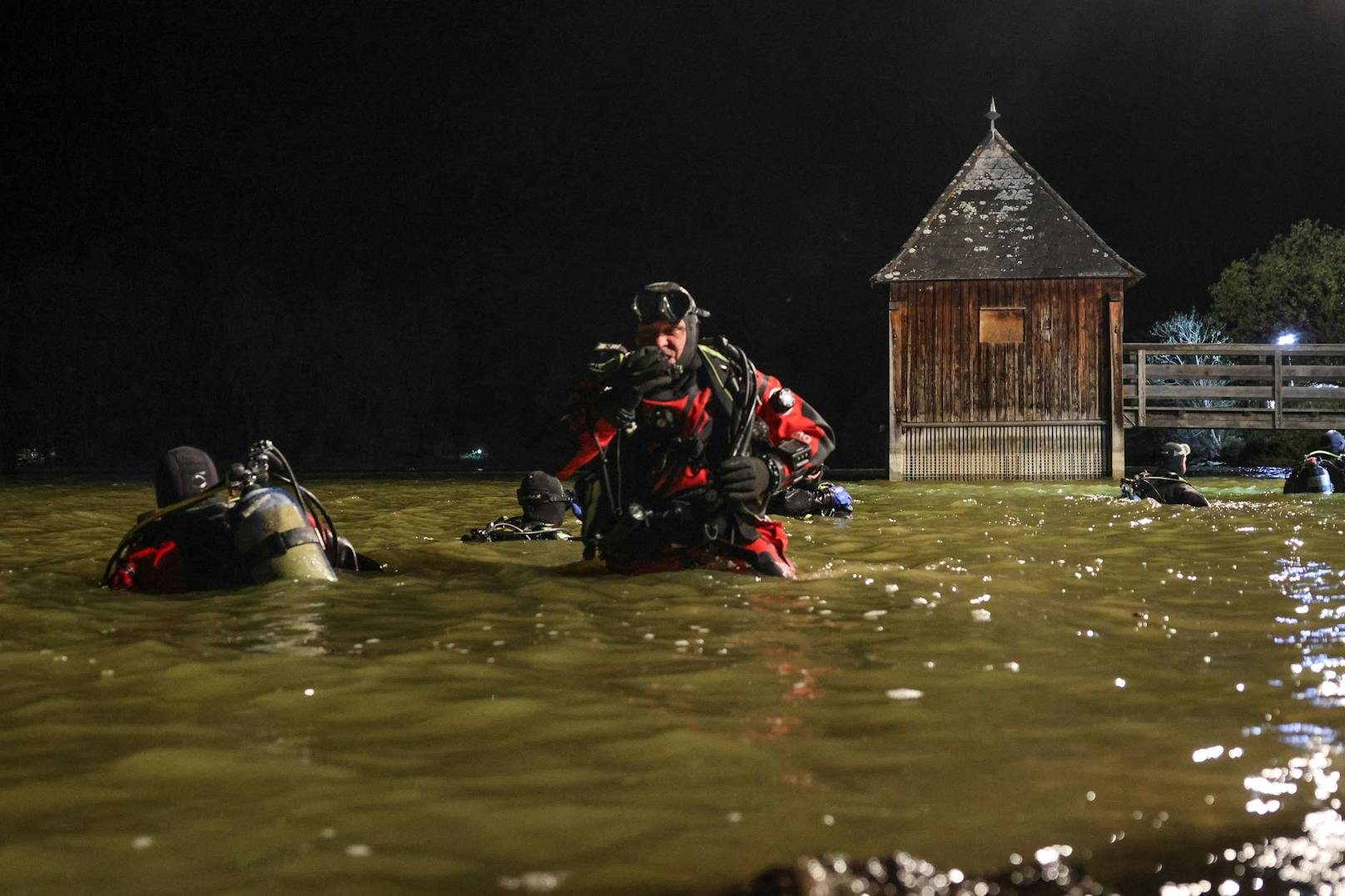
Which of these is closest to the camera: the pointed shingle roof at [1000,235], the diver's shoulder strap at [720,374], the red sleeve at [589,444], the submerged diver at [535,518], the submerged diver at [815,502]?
the diver's shoulder strap at [720,374]

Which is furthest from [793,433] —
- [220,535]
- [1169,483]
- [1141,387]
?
[1141,387]

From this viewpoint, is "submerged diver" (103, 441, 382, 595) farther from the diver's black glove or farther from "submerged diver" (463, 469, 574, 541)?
"submerged diver" (463, 469, 574, 541)

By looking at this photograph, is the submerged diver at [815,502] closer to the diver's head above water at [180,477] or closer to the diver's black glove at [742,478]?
the diver's black glove at [742,478]

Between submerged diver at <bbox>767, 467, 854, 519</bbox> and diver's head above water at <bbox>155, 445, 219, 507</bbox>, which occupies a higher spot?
diver's head above water at <bbox>155, 445, 219, 507</bbox>

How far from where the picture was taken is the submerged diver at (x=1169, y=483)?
14477 mm

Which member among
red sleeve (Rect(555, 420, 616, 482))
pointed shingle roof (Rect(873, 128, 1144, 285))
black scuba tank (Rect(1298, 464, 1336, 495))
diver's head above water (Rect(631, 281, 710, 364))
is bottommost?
black scuba tank (Rect(1298, 464, 1336, 495))

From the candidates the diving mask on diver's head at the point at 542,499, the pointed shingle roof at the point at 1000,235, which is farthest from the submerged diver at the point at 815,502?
the pointed shingle roof at the point at 1000,235

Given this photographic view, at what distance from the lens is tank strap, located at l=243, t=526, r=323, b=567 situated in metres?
6.76

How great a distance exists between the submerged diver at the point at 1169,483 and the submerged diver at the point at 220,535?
1074 cm

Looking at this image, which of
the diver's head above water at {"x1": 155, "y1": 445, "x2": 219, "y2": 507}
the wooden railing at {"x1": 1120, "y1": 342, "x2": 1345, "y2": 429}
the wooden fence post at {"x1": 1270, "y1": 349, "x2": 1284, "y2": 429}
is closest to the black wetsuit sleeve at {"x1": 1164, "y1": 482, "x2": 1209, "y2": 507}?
the diver's head above water at {"x1": 155, "y1": 445, "x2": 219, "y2": 507}

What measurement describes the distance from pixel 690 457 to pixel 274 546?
2.34 m

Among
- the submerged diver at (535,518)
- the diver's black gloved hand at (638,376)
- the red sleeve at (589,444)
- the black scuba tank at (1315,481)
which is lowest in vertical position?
the black scuba tank at (1315,481)

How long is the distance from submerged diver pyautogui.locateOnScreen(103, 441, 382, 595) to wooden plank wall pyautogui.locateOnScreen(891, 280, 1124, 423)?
19.2 m

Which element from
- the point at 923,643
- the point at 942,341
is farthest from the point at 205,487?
the point at 942,341
